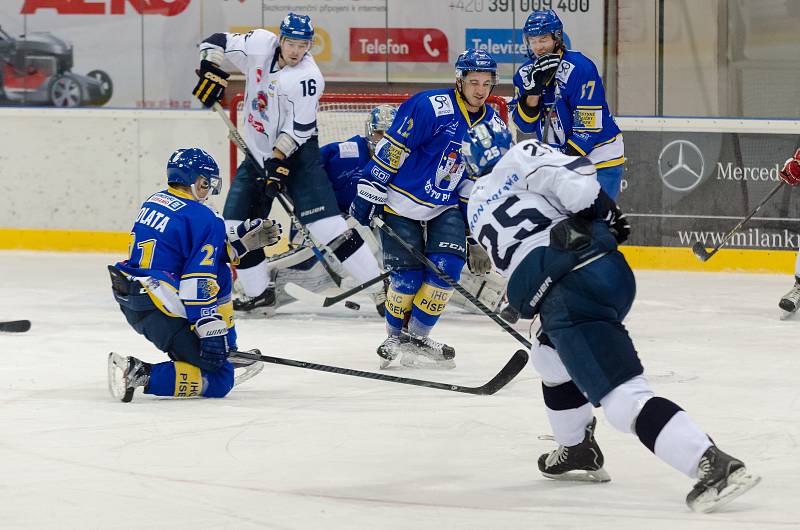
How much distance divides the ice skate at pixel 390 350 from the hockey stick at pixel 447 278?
297 mm

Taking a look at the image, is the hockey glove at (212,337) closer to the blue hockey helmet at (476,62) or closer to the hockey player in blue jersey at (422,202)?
the hockey player in blue jersey at (422,202)

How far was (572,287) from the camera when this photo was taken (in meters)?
3.08

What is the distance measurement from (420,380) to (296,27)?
2321 mm

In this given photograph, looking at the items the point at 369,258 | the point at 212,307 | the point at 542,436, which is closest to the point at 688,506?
the point at 542,436

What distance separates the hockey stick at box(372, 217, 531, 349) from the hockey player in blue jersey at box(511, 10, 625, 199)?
1082 mm

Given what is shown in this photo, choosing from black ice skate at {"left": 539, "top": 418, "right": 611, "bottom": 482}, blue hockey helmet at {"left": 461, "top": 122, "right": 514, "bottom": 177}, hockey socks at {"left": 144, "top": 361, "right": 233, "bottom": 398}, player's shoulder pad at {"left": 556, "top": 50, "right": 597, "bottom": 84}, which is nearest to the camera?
blue hockey helmet at {"left": 461, "top": 122, "right": 514, "bottom": 177}

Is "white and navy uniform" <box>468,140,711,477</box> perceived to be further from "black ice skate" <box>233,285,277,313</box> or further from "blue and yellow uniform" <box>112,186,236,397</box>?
"black ice skate" <box>233,285,277,313</box>

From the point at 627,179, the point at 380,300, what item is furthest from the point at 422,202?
the point at 627,179

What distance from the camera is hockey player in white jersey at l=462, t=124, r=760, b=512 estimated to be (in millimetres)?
2930

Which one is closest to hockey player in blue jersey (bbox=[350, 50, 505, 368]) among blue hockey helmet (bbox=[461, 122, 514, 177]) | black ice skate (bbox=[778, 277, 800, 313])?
blue hockey helmet (bbox=[461, 122, 514, 177])

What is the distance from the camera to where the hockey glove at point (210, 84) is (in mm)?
6137

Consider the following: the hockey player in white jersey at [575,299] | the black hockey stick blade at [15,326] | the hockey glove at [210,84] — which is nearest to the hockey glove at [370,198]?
the hockey glove at [210,84]

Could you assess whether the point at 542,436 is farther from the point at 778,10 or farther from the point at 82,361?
the point at 778,10

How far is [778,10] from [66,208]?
15.2ft
